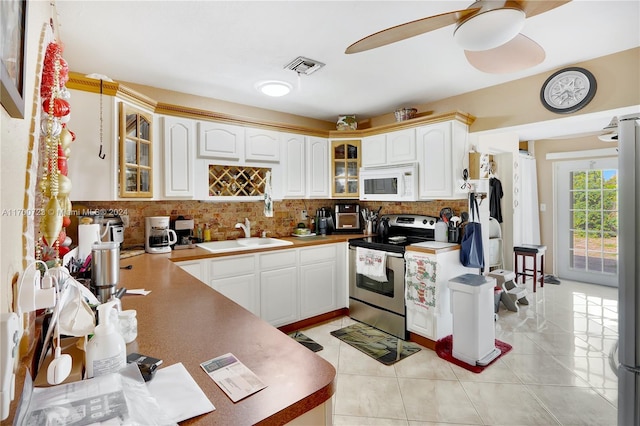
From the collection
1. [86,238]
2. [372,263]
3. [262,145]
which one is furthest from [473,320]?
[86,238]

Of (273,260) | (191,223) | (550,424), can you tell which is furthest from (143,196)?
(550,424)

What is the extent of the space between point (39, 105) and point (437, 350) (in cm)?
307

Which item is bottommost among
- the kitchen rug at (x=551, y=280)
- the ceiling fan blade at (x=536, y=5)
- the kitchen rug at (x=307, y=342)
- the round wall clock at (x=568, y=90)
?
the kitchen rug at (x=307, y=342)

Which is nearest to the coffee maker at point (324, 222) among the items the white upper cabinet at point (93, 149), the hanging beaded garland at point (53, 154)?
the white upper cabinet at point (93, 149)

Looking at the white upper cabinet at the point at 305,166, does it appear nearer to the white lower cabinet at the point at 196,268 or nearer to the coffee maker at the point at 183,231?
the coffee maker at the point at 183,231

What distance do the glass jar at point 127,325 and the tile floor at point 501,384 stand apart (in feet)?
4.70

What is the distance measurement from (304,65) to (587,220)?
16.3ft

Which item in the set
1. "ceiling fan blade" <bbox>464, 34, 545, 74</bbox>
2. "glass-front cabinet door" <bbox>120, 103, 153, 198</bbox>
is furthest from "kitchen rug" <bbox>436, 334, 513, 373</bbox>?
"glass-front cabinet door" <bbox>120, 103, 153, 198</bbox>

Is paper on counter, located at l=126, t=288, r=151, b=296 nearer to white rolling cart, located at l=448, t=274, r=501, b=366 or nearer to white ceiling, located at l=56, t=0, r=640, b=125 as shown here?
white ceiling, located at l=56, t=0, r=640, b=125

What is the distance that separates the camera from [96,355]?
82cm

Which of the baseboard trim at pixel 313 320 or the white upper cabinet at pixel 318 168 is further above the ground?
the white upper cabinet at pixel 318 168

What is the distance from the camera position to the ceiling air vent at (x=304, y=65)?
7.99 feet

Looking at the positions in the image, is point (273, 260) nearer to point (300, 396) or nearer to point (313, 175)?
point (313, 175)

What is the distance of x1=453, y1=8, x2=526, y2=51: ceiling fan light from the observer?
127cm
